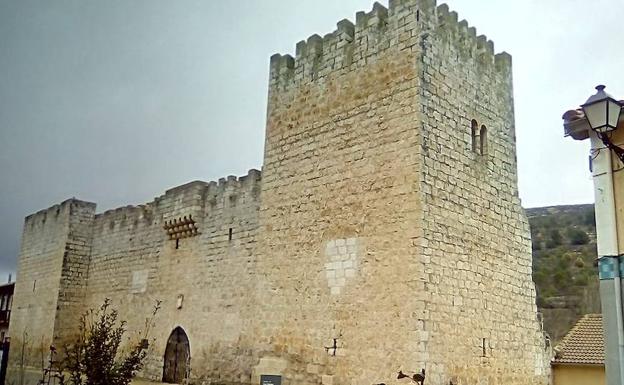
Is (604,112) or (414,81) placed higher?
(414,81)

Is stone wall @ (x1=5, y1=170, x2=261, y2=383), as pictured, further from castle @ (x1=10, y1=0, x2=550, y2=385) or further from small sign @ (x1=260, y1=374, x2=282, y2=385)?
small sign @ (x1=260, y1=374, x2=282, y2=385)

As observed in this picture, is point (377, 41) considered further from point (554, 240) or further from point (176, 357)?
point (554, 240)

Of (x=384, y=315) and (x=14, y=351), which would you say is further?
(x=14, y=351)

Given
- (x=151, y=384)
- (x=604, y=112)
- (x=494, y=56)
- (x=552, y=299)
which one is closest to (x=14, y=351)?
(x=151, y=384)

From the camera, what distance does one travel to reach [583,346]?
42.2 ft

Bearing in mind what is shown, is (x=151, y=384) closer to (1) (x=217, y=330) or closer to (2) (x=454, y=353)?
(1) (x=217, y=330)

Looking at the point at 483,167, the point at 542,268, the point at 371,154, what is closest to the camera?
the point at 371,154

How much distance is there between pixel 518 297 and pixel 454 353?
2165mm

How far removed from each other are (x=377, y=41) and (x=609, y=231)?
484 centimetres

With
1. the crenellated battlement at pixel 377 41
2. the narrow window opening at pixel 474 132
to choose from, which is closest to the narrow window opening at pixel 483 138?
the narrow window opening at pixel 474 132

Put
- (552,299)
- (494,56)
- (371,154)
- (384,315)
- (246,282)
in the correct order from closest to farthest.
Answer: (384,315), (371,154), (494,56), (246,282), (552,299)

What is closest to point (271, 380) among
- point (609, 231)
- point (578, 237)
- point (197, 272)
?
point (609, 231)

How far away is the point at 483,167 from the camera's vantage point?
394 inches

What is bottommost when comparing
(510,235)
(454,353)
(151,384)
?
(151,384)
